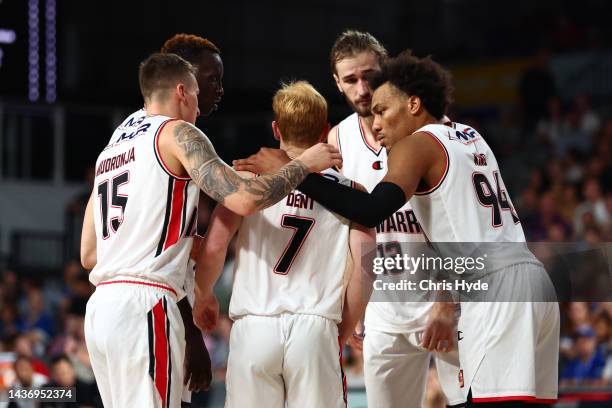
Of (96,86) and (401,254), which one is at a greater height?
(96,86)

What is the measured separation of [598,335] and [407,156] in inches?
217

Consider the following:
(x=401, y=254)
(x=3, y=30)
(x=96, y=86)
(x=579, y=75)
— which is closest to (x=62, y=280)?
(x=96, y=86)

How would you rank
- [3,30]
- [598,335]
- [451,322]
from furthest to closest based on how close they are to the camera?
[598,335], [3,30], [451,322]

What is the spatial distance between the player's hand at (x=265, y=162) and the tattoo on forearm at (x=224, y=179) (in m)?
0.14

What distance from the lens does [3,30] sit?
28.1 feet

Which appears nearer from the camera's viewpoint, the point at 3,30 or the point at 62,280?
the point at 3,30

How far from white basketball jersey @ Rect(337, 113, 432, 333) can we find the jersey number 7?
2.39 ft

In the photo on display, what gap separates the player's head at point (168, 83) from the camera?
15.7 ft

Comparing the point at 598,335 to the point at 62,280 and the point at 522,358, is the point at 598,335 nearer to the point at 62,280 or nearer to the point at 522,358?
the point at 522,358

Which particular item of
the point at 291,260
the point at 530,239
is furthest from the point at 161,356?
the point at 530,239

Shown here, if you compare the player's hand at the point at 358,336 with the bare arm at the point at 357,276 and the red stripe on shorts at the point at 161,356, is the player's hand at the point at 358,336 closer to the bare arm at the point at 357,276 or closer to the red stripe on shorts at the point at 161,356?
the bare arm at the point at 357,276

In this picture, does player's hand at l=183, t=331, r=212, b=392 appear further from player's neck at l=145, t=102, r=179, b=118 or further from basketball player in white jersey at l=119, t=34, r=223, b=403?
player's neck at l=145, t=102, r=179, b=118

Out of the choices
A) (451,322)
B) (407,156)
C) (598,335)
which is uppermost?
(407,156)

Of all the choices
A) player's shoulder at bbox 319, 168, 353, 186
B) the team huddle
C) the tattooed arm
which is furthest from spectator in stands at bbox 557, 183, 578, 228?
the tattooed arm
